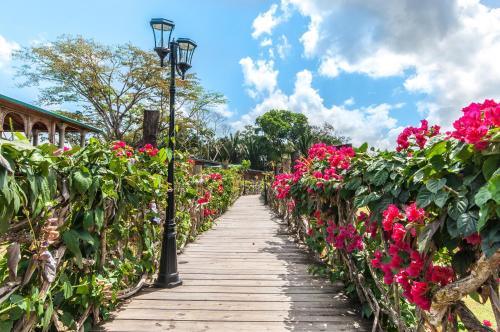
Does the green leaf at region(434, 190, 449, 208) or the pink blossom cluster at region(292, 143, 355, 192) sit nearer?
the green leaf at region(434, 190, 449, 208)

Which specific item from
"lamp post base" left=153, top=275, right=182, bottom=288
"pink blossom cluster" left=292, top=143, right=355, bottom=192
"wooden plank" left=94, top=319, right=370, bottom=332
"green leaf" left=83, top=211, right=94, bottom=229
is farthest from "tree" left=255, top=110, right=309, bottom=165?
"green leaf" left=83, top=211, right=94, bottom=229

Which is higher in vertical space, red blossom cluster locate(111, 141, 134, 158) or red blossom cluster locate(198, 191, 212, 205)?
red blossom cluster locate(111, 141, 134, 158)

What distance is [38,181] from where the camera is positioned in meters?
1.39

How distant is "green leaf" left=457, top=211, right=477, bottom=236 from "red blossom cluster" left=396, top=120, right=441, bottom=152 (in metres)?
0.81

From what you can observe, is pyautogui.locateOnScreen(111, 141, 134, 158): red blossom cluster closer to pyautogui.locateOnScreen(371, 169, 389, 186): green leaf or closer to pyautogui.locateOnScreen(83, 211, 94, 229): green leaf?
pyautogui.locateOnScreen(83, 211, 94, 229): green leaf

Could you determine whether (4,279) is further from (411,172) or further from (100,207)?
(411,172)

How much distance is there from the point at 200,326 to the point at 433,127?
2083 mm

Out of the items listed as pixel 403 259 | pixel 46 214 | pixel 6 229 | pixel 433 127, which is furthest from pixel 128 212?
pixel 433 127

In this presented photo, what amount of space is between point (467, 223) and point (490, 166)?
0.66 ft

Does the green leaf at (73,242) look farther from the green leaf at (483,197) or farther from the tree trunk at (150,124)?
the tree trunk at (150,124)

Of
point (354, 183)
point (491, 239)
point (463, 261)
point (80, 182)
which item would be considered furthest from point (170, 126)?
point (491, 239)

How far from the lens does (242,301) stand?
2695mm

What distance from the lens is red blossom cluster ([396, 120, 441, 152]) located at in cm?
177

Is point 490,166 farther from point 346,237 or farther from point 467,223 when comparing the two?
point 346,237
